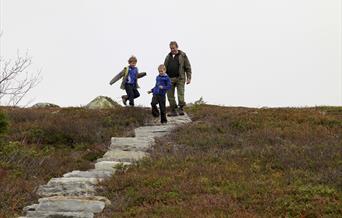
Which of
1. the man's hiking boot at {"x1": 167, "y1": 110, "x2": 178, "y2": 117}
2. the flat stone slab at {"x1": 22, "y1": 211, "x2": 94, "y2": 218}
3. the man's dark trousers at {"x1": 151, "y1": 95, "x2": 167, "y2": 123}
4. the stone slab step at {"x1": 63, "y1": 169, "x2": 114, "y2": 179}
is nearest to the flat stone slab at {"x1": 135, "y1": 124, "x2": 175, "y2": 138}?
the man's dark trousers at {"x1": 151, "y1": 95, "x2": 167, "y2": 123}

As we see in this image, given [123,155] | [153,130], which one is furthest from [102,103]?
[123,155]

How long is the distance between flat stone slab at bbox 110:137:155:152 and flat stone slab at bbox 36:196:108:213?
4601mm

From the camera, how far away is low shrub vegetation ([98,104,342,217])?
28.8 feet

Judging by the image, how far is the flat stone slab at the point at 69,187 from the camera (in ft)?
33.0

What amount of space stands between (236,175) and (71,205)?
3.45m

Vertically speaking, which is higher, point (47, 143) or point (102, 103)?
point (102, 103)

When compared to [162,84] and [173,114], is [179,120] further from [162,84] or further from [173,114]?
[162,84]

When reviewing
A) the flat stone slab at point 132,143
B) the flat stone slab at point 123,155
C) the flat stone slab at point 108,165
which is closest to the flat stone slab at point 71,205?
the flat stone slab at point 108,165

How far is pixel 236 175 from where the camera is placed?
10.7m

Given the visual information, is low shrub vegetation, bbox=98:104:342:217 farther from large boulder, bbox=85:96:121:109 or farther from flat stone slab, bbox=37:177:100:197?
large boulder, bbox=85:96:121:109

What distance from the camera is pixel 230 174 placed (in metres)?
10.8

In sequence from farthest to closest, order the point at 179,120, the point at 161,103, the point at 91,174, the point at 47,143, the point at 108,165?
the point at 179,120 < the point at 161,103 < the point at 47,143 < the point at 108,165 < the point at 91,174

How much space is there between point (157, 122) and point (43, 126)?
13.1 feet

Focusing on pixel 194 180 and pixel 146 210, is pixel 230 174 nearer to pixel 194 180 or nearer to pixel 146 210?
pixel 194 180
